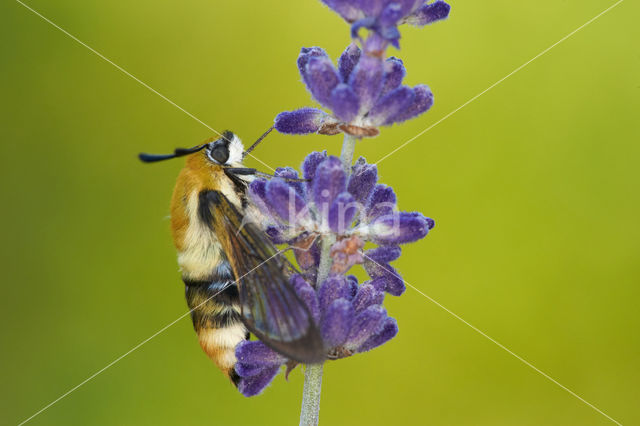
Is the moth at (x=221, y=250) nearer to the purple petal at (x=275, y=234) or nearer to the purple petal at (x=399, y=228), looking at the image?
the purple petal at (x=275, y=234)

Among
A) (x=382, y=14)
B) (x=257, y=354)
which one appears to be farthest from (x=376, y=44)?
(x=257, y=354)

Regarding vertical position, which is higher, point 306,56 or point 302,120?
point 306,56

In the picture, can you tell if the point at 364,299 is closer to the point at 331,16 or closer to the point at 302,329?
the point at 302,329

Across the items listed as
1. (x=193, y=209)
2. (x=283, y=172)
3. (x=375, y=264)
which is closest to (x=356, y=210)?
(x=375, y=264)

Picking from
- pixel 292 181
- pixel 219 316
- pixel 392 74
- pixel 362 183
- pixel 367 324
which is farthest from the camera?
pixel 219 316

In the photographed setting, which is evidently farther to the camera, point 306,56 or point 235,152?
point 235,152

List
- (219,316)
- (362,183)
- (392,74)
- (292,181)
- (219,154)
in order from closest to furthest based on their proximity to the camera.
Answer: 1. (392,74)
2. (362,183)
3. (292,181)
4. (219,316)
5. (219,154)

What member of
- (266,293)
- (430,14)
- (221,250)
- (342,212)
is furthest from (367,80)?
(221,250)

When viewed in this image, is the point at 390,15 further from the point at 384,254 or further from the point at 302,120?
the point at 384,254

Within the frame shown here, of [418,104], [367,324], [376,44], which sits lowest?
[367,324]
